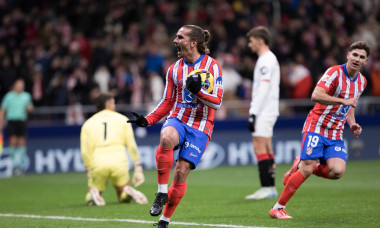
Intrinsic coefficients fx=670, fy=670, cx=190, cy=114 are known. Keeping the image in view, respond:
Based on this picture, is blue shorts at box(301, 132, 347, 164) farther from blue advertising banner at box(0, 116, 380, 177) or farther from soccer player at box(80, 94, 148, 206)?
blue advertising banner at box(0, 116, 380, 177)

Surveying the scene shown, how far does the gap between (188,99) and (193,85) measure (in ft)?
1.72

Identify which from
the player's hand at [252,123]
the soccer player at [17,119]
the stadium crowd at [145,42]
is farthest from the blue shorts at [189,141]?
the stadium crowd at [145,42]

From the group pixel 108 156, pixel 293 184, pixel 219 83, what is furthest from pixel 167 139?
pixel 108 156

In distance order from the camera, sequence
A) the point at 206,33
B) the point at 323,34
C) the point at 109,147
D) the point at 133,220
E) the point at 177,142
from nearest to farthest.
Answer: the point at 177,142 → the point at 206,33 → the point at 133,220 → the point at 109,147 → the point at 323,34

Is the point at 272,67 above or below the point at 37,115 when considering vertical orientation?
above

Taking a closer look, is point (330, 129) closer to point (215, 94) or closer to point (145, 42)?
point (215, 94)

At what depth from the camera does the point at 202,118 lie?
7.46 meters

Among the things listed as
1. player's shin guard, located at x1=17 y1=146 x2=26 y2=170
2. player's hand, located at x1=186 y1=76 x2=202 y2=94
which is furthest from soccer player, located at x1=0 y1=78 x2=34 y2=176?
player's hand, located at x1=186 y1=76 x2=202 y2=94

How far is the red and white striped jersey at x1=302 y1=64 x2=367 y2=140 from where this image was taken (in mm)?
8422

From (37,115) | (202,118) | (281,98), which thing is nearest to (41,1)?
(37,115)

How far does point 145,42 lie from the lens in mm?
21750

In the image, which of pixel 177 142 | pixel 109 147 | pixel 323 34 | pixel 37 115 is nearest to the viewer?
pixel 177 142

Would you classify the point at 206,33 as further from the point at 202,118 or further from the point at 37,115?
the point at 37,115

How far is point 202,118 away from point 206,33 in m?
1.00
